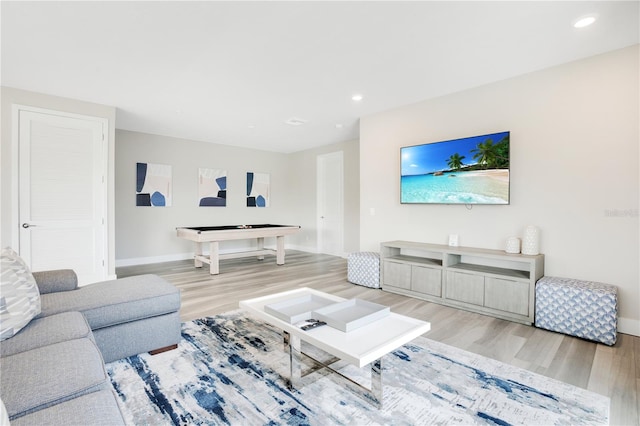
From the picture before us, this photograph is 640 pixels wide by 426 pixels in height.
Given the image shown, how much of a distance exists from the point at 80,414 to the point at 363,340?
1.21 metres

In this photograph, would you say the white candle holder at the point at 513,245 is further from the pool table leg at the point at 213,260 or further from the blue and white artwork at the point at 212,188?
the blue and white artwork at the point at 212,188

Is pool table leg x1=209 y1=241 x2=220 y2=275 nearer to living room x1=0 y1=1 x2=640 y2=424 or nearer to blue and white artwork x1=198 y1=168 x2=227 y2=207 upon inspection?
living room x1=0 y1=1 x2=640 y2=424

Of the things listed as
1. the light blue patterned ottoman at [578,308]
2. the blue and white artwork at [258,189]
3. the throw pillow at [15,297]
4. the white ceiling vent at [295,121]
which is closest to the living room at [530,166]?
the light blue patterned ottoman at [578,308]

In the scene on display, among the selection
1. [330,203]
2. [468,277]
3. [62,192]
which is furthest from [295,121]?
[468,277]

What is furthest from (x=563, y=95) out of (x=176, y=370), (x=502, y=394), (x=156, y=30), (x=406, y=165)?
(x=176, y=370)

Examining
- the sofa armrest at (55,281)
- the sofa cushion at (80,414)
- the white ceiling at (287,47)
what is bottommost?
the sofa cushion at (80,414)

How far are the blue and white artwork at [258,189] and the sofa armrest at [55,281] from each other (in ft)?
16.5

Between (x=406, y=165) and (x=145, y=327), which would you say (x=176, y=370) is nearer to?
(x=145, y=327)

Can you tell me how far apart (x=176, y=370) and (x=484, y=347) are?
2.33 m

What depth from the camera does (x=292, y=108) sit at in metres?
4.44

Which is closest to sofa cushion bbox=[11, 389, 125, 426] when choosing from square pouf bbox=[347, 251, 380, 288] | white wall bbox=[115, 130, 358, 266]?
square pouf bbox=[347, 251, 380, 288]

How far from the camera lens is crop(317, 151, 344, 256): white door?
685 centimetres

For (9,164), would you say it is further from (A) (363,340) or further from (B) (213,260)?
(A) (363,340)

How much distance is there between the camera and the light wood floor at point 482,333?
202 cm
